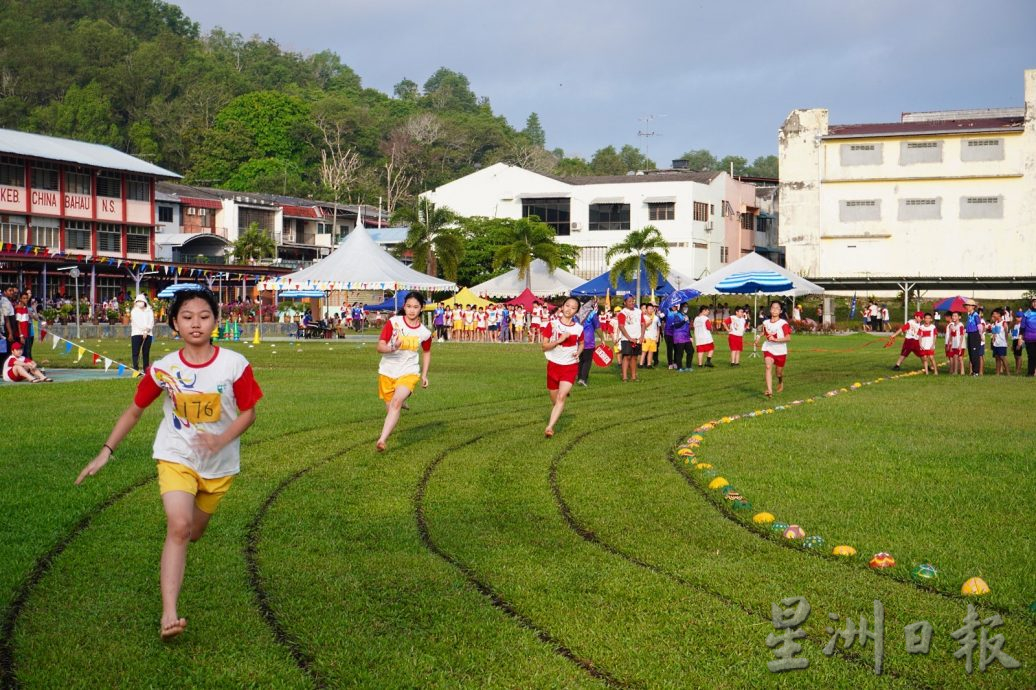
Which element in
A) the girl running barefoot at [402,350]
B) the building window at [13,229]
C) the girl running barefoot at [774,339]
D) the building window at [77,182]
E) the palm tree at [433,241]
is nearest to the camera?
the girl running barefoot at [402,350]

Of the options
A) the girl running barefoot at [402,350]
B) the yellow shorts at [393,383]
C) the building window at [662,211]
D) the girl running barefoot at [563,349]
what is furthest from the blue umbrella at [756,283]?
the building window at [662,211]

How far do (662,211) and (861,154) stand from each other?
1324 cm

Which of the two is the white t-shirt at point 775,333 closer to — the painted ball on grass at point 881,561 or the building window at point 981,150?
the painted ball on grass at point 881,561

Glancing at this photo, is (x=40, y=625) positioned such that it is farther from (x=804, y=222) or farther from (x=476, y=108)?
(x=476, y=108)

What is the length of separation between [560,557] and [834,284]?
67.4 meters

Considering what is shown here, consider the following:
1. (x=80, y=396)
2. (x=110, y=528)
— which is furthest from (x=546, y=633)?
(x=80, y=396)

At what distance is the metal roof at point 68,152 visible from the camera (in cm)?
5581

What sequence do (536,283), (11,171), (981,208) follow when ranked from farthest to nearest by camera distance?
(981,208), (536,283), (11,171)

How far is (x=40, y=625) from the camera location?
5.97 metres

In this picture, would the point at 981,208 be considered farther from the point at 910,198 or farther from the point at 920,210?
the point at 910,198

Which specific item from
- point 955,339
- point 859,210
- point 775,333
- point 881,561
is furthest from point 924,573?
point 859,210

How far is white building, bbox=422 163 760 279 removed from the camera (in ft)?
241

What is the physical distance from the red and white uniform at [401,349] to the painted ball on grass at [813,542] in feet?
20.8

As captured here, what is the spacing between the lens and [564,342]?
1472 centimetres
